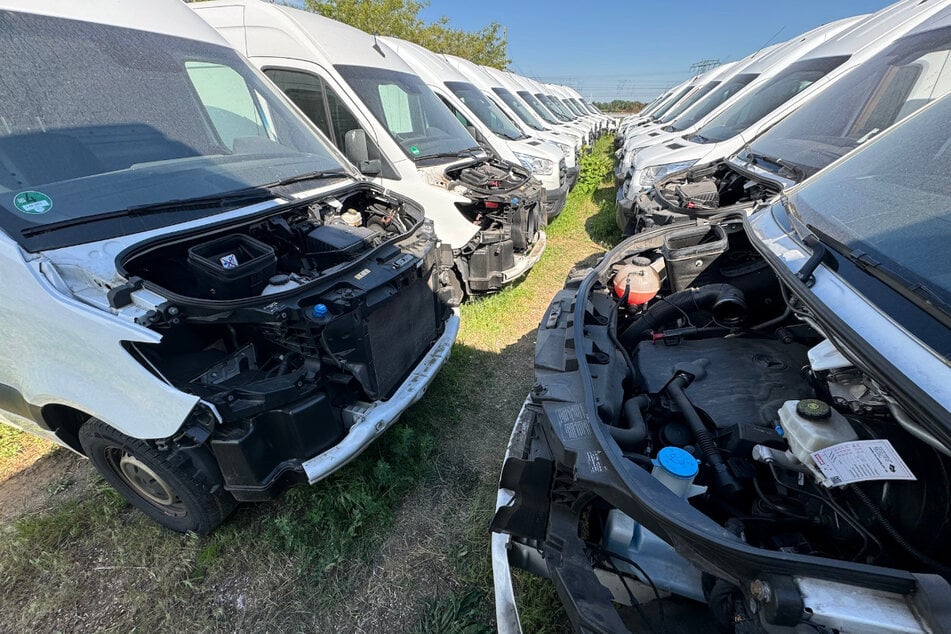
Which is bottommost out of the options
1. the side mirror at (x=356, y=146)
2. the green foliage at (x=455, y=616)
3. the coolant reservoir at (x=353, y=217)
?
the green foliage at (x=455, y=616)

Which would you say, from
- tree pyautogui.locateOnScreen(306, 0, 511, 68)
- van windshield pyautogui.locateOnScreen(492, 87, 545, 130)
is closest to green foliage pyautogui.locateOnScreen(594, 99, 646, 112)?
tree pyautogui.locateOnScreen(306, 0, 511, 68)

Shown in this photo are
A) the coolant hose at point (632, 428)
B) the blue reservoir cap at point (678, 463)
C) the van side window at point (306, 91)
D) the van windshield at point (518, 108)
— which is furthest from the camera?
the van windshield at point (518, 108)

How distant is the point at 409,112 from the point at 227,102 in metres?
2.19

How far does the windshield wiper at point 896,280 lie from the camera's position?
48.8 inches

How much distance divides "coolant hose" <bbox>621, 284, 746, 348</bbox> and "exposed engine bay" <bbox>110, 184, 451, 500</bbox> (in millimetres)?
1296

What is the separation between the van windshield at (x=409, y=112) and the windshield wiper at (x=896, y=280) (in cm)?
366

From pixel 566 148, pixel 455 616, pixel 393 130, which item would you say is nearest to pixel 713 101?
pixel 566 148

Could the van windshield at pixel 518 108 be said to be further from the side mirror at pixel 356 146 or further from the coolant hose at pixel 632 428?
the coolant hose at pixel 632 428

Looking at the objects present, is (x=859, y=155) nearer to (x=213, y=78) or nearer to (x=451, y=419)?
(x=451, y=419)

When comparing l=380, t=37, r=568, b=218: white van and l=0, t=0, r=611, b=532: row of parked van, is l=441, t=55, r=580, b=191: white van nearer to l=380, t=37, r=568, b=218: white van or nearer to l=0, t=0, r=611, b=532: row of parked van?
l=380, t=37, r=568, b=218: white van

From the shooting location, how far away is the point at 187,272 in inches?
94.7

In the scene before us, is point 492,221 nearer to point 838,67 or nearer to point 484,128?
point 484,128

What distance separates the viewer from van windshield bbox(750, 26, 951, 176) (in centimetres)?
338

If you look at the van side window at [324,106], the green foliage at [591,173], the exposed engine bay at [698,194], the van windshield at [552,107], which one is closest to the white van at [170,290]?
the van side window at [324,106]
